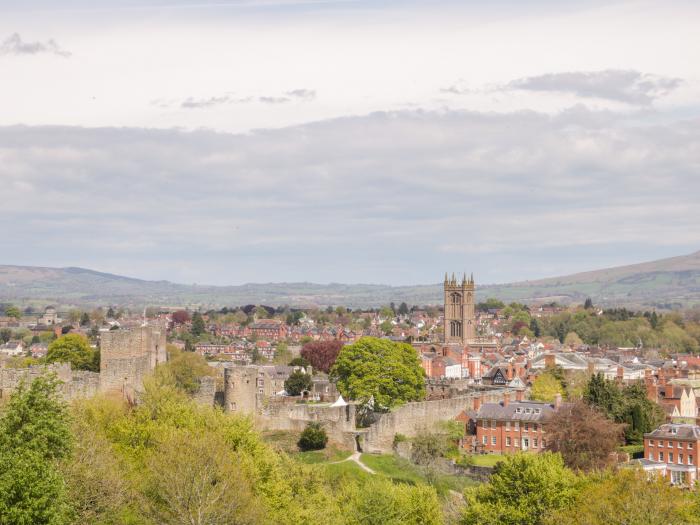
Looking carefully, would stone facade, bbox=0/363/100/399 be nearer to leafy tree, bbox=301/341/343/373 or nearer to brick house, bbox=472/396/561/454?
brick house, bbox=472/396/561/454

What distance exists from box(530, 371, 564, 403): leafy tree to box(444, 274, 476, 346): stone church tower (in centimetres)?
5413

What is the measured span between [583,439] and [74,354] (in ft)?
120

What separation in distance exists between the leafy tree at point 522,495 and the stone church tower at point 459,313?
94.0m

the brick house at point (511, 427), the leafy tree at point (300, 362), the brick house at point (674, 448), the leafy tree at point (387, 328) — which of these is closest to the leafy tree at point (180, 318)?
the leafy tree at point (387, 328)

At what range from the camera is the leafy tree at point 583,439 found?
177ft

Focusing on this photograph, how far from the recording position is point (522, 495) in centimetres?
3981

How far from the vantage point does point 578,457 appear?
5416cm

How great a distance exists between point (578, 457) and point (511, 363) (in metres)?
39.4

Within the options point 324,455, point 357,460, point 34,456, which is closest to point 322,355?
point 357,460

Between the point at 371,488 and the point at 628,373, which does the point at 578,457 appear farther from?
the point at 628,373

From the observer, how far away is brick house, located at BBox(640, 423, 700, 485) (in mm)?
58438

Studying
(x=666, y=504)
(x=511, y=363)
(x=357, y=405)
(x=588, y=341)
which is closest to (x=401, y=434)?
(x=357, y=405)

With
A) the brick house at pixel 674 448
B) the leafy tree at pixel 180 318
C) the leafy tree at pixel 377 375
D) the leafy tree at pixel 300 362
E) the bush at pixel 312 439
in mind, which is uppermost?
the leafy tree at pixel 180 318

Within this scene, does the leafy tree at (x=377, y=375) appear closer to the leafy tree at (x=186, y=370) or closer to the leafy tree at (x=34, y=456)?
the leafy tree at (x=186, y=370)
